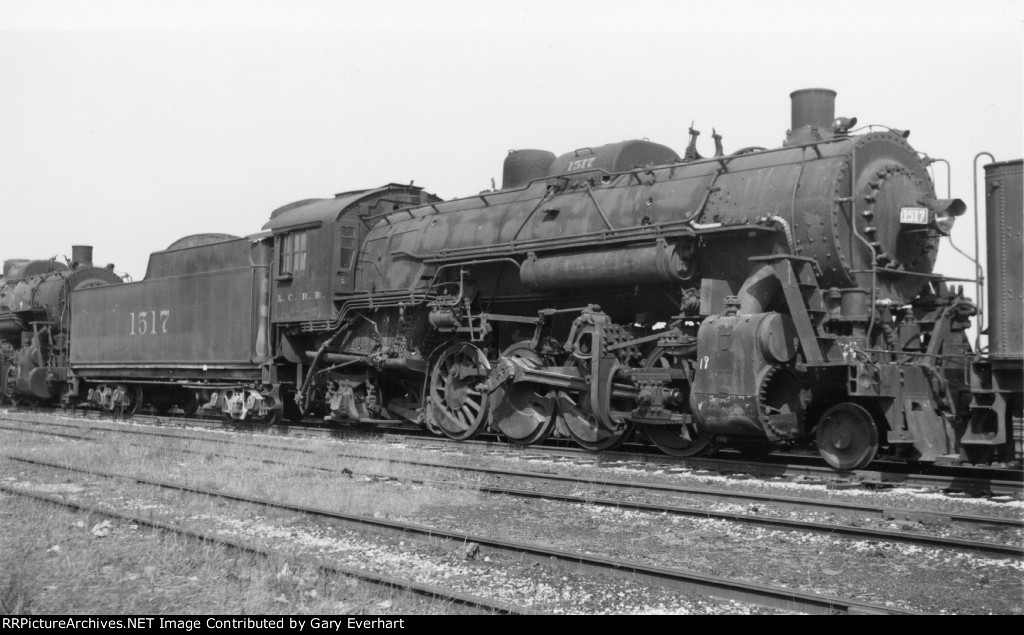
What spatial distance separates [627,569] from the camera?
5668mm

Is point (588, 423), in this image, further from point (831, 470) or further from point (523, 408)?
point (831, 470)

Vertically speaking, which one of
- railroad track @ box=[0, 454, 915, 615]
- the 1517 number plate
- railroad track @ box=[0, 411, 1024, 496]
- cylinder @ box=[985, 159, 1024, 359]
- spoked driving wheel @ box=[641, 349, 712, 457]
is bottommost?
railroad track @ box=[0, 454, 915, 615]

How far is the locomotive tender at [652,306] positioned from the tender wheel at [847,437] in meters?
0.02

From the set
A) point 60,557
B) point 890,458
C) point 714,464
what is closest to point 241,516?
point 60,557

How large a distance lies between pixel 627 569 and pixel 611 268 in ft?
19.1

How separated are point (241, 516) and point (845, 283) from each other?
6.42 metres

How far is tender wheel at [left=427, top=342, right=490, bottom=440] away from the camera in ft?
43.7

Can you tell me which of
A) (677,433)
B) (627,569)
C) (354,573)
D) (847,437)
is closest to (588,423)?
(677,433)

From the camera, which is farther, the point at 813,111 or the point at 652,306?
the point at 652,306

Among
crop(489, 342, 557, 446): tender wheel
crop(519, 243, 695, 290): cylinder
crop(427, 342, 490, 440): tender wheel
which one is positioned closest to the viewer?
crop(519, 243, 695, 290): cylinder

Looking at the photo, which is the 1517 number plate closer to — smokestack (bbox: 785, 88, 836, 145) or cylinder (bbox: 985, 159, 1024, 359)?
smokestack (bbox: 785, 88, 836, 145)

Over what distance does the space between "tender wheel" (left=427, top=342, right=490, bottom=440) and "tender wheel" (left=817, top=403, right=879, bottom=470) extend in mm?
4924

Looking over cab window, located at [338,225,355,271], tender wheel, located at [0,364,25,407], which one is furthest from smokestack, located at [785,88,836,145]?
tender wheel, located at [0,364,25,407]
